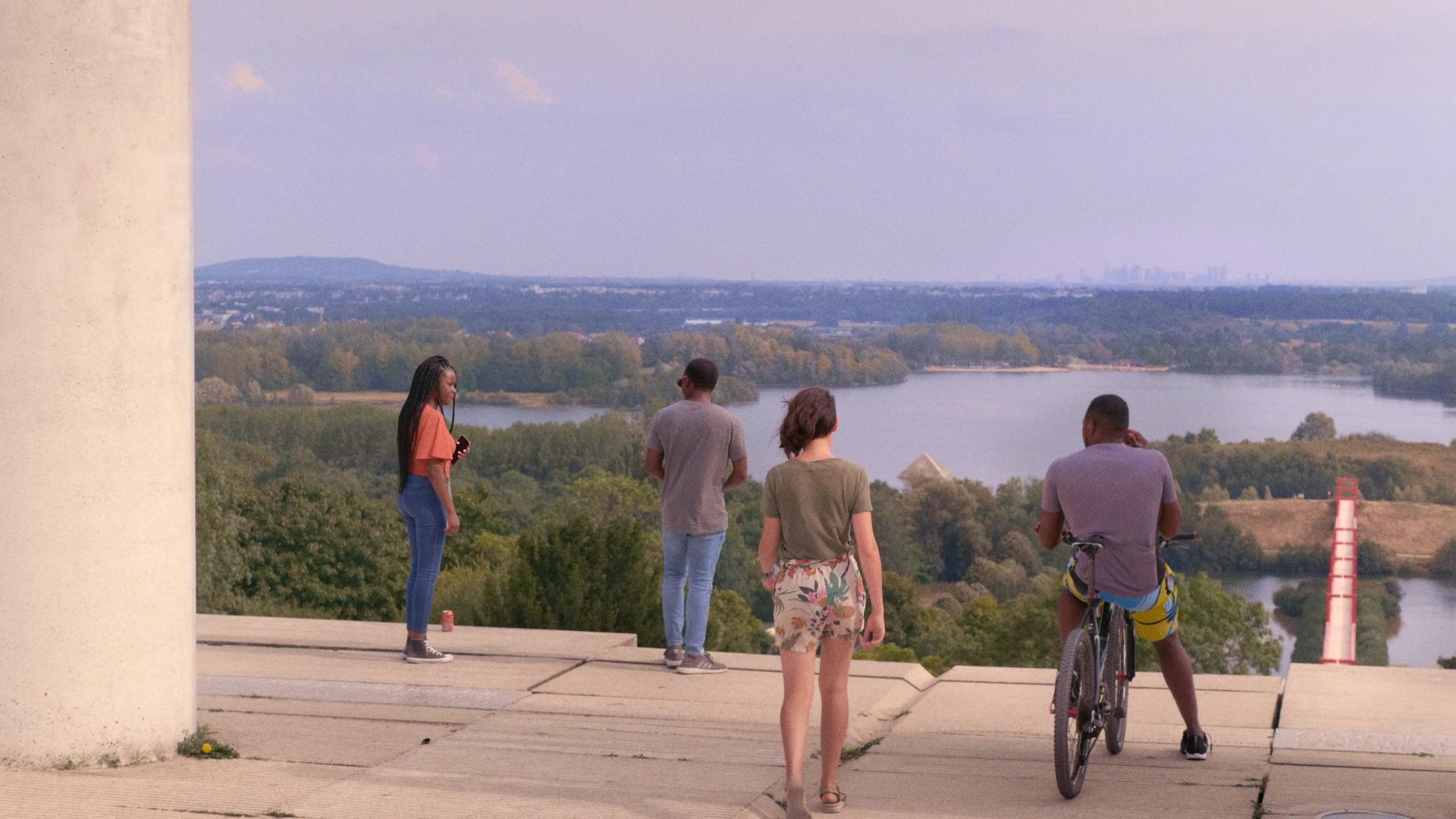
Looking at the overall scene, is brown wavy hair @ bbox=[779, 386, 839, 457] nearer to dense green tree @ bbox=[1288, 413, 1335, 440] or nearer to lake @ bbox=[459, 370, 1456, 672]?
lake @ bbox=[459, 370, 1456, 672]

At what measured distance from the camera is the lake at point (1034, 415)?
402 ft

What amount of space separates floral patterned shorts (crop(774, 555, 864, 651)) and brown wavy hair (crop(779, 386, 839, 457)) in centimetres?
40

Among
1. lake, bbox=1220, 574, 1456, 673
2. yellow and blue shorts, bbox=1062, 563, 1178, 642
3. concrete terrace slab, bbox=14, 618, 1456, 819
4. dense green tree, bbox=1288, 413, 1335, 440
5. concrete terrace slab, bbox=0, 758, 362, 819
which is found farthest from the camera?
dense green tree, bbox=1288, 413, 1335, 440

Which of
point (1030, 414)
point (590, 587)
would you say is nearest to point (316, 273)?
point (1030, 414)

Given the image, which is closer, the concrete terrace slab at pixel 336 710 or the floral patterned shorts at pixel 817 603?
the floral patterned shorts at pixel 817 603

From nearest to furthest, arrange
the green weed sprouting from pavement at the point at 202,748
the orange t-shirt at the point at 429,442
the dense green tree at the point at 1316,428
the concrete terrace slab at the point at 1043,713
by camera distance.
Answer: the green weed sprouting from pavement at the point at 202,748
the concrete terrace slab at the point at 1043,713
the orange t-shirt at the point at 429,442
the dense green tree at the point at 1316,428

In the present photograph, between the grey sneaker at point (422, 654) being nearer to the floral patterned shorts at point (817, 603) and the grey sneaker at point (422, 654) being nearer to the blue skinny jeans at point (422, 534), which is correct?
the blue skinny jeans at point (422, 534)

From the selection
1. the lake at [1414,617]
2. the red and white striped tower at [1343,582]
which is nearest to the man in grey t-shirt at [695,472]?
the red and white striped tower at [1343,582]

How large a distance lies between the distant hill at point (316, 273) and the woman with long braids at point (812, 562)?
13568 cm

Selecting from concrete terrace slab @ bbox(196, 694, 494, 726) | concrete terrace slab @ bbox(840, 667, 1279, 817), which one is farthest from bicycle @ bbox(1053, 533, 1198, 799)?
concrete terrace slab @ bbox(196, 694, 494, 726)

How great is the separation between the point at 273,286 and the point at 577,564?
128 metres

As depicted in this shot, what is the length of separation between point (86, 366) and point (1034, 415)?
456 feet

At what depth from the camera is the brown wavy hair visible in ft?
17.2

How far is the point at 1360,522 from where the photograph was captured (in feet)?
341
